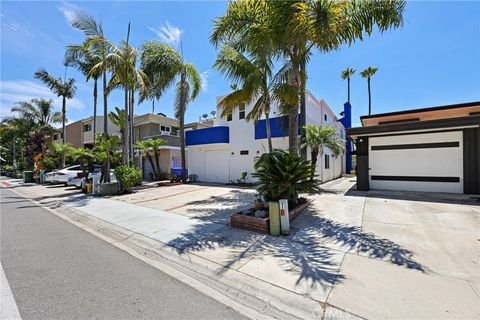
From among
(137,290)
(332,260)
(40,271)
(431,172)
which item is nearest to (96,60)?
(40,271)

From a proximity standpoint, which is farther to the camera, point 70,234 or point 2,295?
point 70,234

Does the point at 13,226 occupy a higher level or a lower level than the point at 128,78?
lower

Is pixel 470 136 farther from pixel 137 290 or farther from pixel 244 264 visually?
pixel 137 290

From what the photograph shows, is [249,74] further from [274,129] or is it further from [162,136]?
[162,136]

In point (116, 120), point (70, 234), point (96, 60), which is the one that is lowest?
point (70, 234)

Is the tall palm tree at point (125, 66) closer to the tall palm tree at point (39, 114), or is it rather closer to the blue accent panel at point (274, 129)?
the blue accent panel at point (274, 129)

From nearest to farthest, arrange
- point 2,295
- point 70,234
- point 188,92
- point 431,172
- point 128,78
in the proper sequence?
point 2,295 < point 70,234 < point 431,172 < point 128,78 < point 188,92

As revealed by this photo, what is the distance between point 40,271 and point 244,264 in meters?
3.52

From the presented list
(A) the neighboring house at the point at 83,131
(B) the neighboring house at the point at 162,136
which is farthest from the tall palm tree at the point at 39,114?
(B) the neighboring house at the point at 162,136

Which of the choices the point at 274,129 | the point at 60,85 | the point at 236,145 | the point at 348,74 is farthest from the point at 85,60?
the point at 348,74

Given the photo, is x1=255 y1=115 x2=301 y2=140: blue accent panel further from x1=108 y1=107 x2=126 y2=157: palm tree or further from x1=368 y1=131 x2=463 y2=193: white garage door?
x1=108 y1=107 x2=126 y2=157: palm tree

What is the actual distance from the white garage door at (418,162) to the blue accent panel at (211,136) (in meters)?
9.29

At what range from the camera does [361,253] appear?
426 cm

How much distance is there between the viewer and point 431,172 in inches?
424
